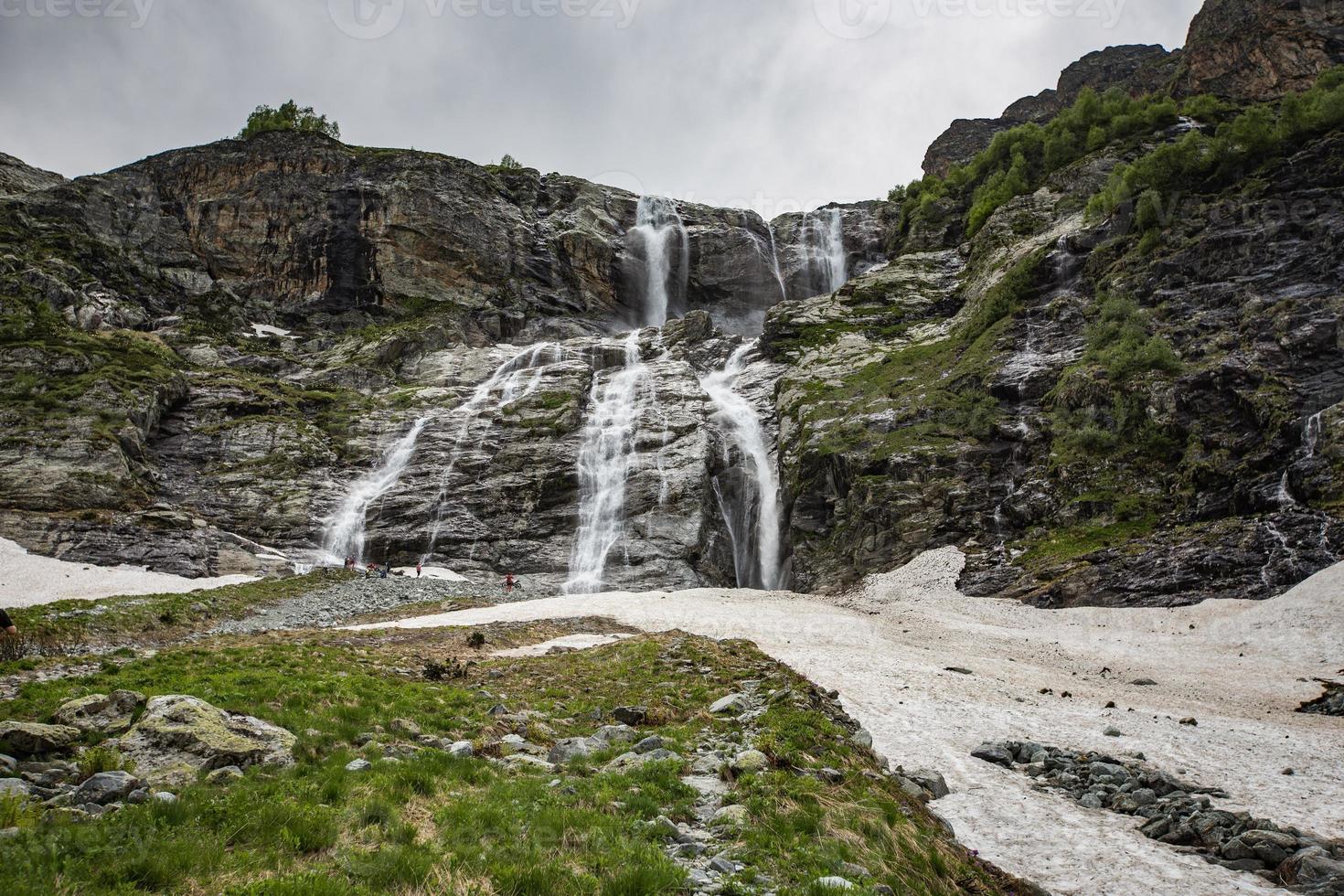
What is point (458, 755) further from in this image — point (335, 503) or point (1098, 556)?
point (335, 503)

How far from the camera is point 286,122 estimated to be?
99.5 metres

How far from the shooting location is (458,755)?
28.2ft

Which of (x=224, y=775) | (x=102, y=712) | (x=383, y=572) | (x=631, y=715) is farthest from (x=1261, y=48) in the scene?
(x=102, y=712)

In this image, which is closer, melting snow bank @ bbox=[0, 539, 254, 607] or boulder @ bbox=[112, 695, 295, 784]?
boulder @ bbox=[112, 695, 295, 784]

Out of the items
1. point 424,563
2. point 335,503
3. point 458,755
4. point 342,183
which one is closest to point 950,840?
point 458,755

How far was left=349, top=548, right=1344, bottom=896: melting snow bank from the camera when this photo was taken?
8539 mm

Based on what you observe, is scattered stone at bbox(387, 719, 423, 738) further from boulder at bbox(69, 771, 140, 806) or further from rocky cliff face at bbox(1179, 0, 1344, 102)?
rocky cliff face at bbox(1179, 0, 1344, 102)

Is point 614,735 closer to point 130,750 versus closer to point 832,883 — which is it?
point 832,883

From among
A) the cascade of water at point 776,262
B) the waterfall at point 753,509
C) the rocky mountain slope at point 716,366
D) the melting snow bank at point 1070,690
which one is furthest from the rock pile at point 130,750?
the cascade of water at point 776,262

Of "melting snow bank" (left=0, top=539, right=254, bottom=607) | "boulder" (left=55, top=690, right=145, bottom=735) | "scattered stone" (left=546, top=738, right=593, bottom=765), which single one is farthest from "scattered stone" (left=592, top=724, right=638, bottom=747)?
"melting snow bank" (left=0, top=539, right=254, bottom=607)

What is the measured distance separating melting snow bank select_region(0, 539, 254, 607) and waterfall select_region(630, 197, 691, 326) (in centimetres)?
6613

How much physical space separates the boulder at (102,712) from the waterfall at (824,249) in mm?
91329

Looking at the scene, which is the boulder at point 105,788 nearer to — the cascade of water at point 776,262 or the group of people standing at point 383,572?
the group of people standing at point 383,572

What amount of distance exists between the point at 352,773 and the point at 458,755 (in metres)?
1.48
